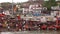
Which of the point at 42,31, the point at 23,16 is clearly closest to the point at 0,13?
the point at 23,16

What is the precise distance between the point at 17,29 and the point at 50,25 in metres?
0.34

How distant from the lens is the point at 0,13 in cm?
166

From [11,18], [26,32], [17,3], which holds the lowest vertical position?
[26,32]

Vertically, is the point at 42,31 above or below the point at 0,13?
below

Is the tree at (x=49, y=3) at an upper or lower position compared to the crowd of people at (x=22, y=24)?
upper

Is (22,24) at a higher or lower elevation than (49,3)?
lower

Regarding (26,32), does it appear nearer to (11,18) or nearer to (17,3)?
(11,18)

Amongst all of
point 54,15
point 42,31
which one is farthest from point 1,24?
point 54,15

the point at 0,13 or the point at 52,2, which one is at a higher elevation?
the point at 52,2

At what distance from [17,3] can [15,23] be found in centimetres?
21

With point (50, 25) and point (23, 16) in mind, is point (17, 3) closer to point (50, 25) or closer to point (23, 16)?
point (23, 16)

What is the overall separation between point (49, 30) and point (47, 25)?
2.2 inches

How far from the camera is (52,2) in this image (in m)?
1.67

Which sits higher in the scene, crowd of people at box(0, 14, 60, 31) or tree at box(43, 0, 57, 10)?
tree at box(43, 0, 57, 10)
